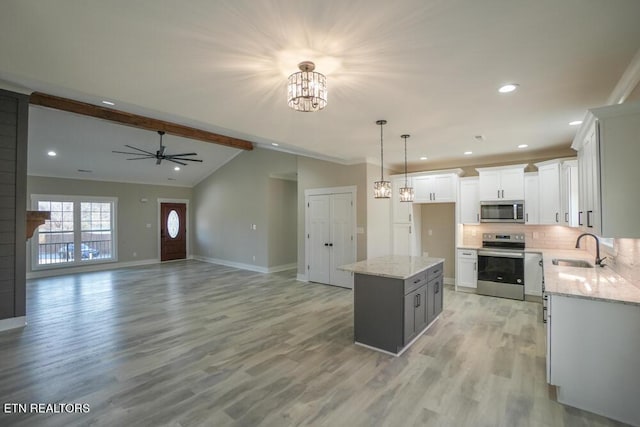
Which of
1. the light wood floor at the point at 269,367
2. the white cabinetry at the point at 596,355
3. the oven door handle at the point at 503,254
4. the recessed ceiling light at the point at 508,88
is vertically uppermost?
the recessed ceiling light at the point at 508,88

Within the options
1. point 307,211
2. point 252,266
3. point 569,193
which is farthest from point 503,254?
point 252,266

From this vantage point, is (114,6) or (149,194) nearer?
(114,6)

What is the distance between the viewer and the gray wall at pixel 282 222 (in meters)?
8.07

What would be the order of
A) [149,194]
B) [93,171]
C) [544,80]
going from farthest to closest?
[149,194] < [93,171] < [544,80]

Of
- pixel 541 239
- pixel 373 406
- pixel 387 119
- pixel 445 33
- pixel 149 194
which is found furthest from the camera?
pixel 149 194

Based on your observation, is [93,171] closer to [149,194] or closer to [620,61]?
[149,194]

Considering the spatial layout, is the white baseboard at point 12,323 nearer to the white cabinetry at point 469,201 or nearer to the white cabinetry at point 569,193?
the white cabinetry at point 469,201


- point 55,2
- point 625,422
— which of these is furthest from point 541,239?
point 55,2

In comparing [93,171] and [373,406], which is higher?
[93,171]

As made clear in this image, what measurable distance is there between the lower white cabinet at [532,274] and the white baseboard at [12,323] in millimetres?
7679

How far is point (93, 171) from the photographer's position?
26.6ft

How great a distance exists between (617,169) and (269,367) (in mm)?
3373

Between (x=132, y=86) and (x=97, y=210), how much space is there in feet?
25.3

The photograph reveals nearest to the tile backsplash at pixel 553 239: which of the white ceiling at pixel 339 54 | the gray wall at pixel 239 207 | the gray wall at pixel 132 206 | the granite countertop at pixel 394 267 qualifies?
the white ceiling at pixel 339 54
